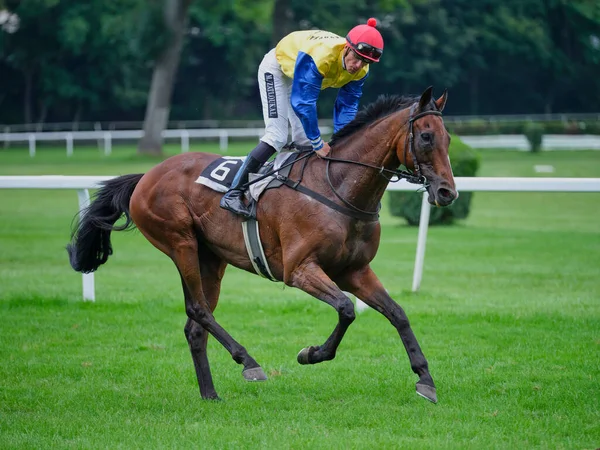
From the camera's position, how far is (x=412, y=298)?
28.9ft

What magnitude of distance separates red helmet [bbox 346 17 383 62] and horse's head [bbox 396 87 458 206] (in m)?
0.40

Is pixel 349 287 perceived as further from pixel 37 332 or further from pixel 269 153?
pixel 37 332

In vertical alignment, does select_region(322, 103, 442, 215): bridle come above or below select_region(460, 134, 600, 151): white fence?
above

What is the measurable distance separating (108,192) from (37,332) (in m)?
1.70

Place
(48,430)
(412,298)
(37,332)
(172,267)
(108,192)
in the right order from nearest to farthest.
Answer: (48,430), (108,192), (37,332), (412,298), (172,267)

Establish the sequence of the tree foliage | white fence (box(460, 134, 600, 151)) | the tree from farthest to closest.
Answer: the tree foliage → white fence (box(460, 134, 600, 151)) → the tree

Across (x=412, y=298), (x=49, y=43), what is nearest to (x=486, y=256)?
(x=412, y=298)

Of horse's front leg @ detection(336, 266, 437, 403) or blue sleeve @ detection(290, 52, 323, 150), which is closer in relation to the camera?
horse's front leg @ detection(336, 266, 437, 403)

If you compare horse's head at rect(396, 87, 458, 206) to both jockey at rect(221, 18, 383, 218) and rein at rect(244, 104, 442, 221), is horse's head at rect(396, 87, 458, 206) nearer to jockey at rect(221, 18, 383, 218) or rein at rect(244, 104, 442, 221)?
rein at rect(244, 104, 442, 221)

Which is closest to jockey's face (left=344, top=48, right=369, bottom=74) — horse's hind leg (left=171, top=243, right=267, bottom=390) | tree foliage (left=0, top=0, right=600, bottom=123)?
horse's hind leg (left=171, top=243, right=267, bottom=390)

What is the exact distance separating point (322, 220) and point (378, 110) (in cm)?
75

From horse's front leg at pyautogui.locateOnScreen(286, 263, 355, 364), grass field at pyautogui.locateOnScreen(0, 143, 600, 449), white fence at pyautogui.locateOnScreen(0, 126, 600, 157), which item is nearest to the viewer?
grass field at pyautogui.locateOnScreen(0, 143, 600, 449)

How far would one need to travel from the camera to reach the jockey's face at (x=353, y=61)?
5282 millimetres

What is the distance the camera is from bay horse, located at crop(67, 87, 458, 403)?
5.12 m
